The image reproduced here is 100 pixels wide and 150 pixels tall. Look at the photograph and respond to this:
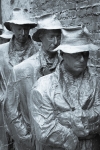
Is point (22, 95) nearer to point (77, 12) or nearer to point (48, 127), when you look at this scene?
point (48, 127)

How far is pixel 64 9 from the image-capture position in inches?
247

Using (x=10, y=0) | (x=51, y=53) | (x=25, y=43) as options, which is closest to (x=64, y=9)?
(x=25, y=43)

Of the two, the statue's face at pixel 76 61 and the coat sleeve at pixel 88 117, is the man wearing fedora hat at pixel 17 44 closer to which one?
the statue's face at pixel 76 61

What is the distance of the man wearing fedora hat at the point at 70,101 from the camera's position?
307cm

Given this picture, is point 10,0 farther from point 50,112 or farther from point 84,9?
point 50,112

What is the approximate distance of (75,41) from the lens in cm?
307

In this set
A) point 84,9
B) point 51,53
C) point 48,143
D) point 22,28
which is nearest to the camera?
point 48,143

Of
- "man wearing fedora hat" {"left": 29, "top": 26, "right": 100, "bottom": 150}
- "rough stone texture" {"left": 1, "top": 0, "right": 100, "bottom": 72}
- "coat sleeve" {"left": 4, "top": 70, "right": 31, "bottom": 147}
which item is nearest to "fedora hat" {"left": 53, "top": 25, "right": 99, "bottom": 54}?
"man wearing fedora hat" {"left": 29, "top": 26, "right": 100, "bottom": 150}

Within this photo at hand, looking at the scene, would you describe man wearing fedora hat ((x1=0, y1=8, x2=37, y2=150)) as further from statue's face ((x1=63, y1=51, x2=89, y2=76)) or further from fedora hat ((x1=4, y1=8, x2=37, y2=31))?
statue's face ((x1=63, y1=51, x2=89, y2=76))

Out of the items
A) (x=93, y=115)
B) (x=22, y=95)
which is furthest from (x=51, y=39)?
(x=93, y=115)

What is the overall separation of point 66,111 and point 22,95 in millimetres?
1283

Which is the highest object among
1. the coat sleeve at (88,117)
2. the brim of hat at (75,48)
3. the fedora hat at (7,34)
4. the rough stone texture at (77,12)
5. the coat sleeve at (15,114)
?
the brim of hat at (75,48)

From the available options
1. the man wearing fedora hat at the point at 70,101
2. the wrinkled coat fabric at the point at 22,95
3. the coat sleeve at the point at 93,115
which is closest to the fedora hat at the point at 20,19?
the wrinkled coat fabric at the point at 22,95

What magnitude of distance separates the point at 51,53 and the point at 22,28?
2.54ft
